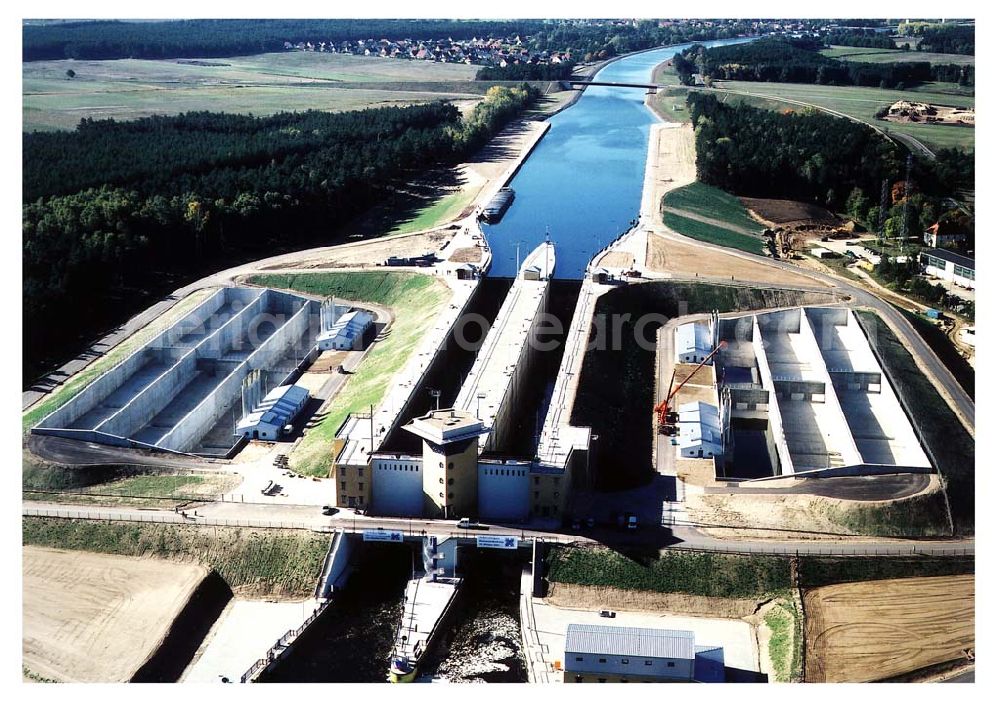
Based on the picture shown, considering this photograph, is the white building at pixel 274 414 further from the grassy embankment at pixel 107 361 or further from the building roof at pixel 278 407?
the grassy embankment at pixel 107 361

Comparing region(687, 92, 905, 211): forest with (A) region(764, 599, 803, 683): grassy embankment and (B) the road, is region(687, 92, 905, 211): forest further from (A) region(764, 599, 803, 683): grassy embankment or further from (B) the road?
(A) region(764, 599, 803, 683): grassy embankment

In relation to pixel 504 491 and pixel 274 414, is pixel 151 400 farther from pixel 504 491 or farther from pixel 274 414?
pixel 504 491

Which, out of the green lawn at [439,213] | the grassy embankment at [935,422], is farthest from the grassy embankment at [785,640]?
the green lawn at [439,213]

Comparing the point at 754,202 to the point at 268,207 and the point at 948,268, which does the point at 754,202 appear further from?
the point at 268,207

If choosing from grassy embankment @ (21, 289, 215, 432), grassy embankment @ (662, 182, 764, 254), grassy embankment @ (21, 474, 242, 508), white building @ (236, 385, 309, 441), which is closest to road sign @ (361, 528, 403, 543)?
grassy embankment @ (21, 474, 242, 508)

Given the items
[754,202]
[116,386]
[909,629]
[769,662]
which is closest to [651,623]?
[769,662]
